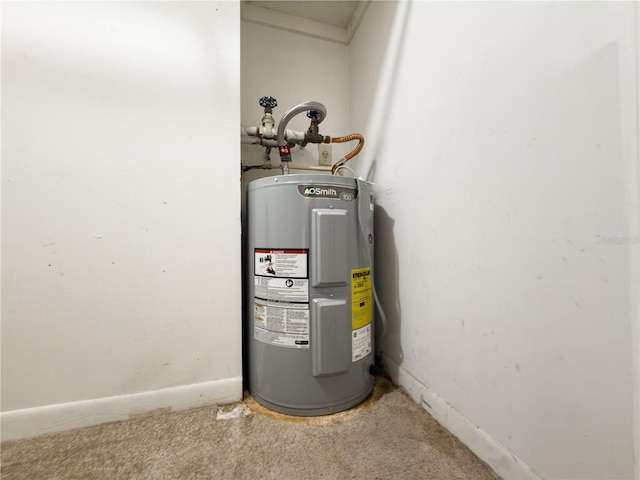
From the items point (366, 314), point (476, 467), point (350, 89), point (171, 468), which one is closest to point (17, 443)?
point (171, 468)

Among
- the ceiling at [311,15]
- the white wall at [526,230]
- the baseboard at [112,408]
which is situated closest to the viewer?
the white wall at [526,230]

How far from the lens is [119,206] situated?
729mm

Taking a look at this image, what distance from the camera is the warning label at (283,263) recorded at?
0.72 meters

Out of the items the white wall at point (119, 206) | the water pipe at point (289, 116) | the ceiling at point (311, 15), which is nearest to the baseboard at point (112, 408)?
the white wall at point (119, 206)

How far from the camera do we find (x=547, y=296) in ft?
1.47

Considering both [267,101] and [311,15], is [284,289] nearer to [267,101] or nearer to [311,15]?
[267,101]

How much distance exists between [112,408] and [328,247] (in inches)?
31.2

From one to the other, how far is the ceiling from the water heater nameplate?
1.08 m

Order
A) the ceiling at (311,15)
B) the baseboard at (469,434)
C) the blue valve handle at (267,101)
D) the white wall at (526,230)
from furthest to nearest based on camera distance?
the ceiling at (311,15) < the blue valve handle at (267,101) < the baseboard at (469,434) < the white wall at (526,230)

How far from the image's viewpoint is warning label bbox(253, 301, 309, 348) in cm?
73

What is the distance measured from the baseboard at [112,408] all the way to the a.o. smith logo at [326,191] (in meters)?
0.66

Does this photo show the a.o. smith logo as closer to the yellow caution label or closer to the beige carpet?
the yellow caution label

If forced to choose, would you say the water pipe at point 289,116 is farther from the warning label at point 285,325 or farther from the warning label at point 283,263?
the warning label at point 285,325

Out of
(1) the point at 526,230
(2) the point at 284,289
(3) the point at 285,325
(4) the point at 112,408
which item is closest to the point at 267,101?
(2) the point at 284,289
